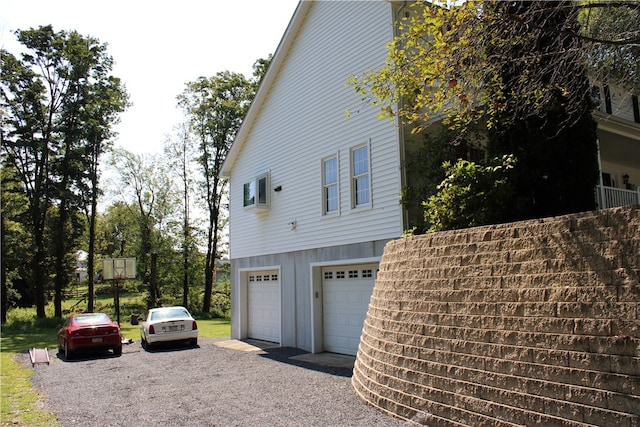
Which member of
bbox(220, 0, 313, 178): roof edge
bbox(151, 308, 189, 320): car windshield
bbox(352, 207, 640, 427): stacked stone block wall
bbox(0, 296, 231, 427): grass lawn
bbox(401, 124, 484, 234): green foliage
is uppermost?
bbox(220, 0, 313, 178): roof edge

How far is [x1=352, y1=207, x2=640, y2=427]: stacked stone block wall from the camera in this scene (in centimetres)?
483

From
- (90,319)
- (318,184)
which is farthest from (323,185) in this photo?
(90,319)

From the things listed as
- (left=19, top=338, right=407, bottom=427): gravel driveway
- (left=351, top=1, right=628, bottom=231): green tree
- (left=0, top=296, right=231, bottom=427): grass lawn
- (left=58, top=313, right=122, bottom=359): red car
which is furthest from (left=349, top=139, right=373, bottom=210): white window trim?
(left=58, top=313, right=122, bottom=359): red car

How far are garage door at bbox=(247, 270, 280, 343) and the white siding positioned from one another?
108 cm

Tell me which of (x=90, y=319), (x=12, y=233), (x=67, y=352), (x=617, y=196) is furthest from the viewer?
(x=12, y=233)

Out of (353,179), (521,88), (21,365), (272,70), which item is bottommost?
(21,365)

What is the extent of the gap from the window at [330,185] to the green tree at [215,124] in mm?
26130

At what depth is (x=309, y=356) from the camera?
44.6ft

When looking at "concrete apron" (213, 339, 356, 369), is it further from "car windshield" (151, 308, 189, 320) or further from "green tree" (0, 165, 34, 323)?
"green tree" (0, 165, 34, 323)

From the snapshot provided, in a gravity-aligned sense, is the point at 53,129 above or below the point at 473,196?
above

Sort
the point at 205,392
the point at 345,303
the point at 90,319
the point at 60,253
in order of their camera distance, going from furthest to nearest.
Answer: the point at 60,253, the point at 90,319, the point at 345,303, the point at 205,392

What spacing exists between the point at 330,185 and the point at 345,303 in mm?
3369

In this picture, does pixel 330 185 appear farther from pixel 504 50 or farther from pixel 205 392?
pixel 504 50

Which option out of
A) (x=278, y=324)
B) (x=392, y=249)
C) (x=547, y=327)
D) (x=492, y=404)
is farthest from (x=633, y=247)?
(x=278, y=324)
